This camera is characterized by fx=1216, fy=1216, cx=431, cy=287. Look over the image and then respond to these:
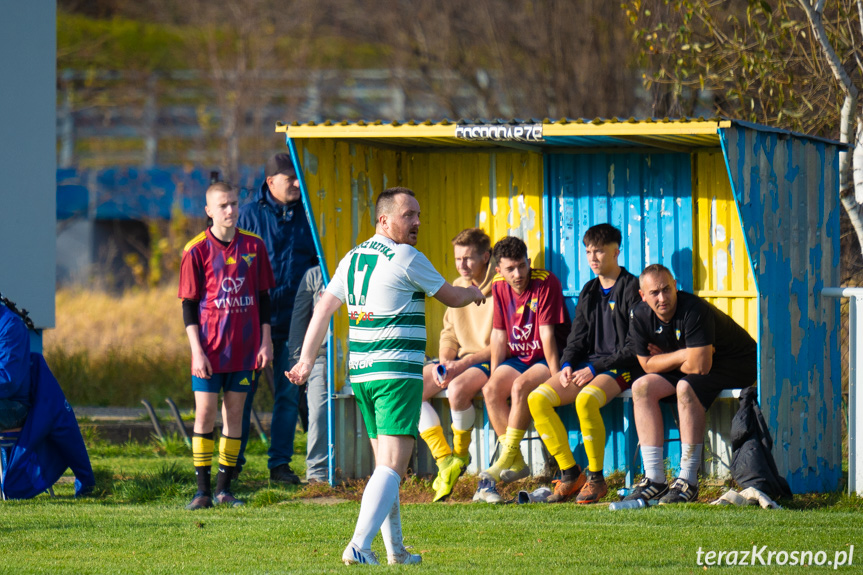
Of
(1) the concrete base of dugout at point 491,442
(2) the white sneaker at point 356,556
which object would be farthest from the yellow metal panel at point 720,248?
(2) the white sneaker at point 356,556

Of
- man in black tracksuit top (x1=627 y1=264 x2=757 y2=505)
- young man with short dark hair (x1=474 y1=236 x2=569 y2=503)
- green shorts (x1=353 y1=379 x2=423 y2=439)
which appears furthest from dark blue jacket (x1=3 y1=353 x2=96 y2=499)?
man in black tracksuit top (x1=627 y1=264 x2=757 y2=505)

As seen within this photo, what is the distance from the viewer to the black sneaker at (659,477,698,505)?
6965 millimetres

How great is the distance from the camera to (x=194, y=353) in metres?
7.11

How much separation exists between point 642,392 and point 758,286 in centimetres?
91

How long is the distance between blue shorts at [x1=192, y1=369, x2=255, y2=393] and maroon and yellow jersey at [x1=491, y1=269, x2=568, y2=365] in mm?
1672

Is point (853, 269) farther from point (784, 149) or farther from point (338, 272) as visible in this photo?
point (338, 272)

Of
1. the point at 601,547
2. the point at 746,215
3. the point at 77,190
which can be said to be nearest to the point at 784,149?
the point at 746,215

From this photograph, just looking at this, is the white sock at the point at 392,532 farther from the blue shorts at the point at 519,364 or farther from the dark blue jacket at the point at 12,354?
the dark blue jacket at the point at 12,354

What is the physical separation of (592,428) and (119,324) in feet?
36.1

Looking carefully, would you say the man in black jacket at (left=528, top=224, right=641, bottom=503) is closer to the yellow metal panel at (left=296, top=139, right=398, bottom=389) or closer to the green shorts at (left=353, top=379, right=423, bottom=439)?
the yellow metal panel at (left=296, top=139, right=398, bottom=389)

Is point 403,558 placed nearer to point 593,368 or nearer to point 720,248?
point 593,368

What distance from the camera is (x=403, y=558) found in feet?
17.4

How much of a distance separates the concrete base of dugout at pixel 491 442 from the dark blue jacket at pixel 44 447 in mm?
1648

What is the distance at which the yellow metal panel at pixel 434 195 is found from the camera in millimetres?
8141
